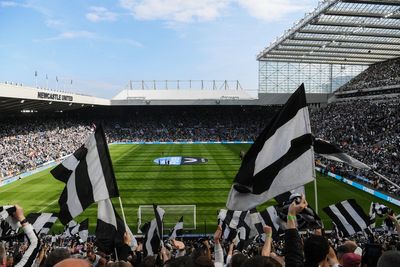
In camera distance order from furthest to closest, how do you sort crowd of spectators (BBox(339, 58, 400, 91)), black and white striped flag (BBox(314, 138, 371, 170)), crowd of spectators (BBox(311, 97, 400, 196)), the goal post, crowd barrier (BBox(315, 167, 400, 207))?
crowd of spectators (BBox(339, 58, 400, 91))
crowd of spectators (BBox(311, 97, 400, 196))
crowd barrier (BBox(315, 167, 400, 207))
the goal post
black and white striped flag (BBox(314, 138, 371, 170))

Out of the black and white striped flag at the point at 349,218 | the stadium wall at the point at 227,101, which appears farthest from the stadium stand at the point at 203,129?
the black and white striped flag at the point at 349,218

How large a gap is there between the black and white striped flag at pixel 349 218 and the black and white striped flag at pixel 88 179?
631 centimetres

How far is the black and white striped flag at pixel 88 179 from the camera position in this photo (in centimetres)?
708

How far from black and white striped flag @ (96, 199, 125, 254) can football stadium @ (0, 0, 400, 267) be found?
0.02 metres

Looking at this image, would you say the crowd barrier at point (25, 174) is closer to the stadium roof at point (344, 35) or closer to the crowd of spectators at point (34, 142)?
the crowd of spectators at point (34, 142)

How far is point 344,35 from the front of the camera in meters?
40.9

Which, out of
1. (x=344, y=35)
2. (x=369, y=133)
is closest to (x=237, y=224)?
(x=344, y=35)

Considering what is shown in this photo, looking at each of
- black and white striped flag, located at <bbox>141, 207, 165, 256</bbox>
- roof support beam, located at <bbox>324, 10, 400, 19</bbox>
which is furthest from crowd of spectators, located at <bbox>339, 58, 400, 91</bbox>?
black and white striped flag, located at <bbox>141, 207, 165, 256</bbox>

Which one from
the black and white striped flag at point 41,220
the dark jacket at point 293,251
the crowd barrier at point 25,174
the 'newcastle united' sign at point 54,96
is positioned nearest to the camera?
the dark jacket at point 293,251

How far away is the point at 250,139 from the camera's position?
70.9m

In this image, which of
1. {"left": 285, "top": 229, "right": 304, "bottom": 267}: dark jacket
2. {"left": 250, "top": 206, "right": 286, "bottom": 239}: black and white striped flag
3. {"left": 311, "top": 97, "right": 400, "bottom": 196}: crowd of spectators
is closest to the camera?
{"left": 285, "top": 229, "right": 304, "bottom": 267}: dark jacket

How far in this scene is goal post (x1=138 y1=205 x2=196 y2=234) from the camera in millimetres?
20078

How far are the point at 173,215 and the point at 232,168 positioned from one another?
17416mm

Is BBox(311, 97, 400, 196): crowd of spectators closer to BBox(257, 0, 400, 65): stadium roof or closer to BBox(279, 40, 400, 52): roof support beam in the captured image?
BBox(279, 40, 400, 52): roof support beam
